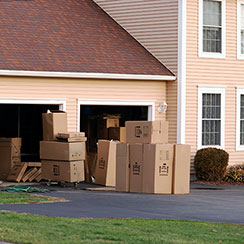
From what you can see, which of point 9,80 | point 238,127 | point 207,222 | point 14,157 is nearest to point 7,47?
point 9,80

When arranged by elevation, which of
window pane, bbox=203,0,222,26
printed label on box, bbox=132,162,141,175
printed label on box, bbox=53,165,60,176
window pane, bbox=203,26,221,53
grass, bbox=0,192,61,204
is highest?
window pane, bbox=203,0,222,26

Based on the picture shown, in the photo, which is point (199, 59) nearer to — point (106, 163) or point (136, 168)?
point (106, 163)

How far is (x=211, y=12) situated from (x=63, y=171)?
8.19 m

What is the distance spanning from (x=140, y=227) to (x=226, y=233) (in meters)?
1.35

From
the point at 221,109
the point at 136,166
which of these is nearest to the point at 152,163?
the point at 136,166

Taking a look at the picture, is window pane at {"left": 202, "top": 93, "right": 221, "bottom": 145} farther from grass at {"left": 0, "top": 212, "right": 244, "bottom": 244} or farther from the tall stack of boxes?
grass at {"left": 0, "top": 212, "right": 244, "bottom": 244}

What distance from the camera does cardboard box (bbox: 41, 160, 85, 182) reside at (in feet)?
65.3

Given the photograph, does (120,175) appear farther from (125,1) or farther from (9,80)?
(125,1)

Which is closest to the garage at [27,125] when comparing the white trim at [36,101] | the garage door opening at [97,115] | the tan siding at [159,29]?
the garage door opening at [97,115]

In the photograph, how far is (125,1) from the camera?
26.0 meters

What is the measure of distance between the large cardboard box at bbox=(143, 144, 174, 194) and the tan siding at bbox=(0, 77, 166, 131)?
14.0 feet

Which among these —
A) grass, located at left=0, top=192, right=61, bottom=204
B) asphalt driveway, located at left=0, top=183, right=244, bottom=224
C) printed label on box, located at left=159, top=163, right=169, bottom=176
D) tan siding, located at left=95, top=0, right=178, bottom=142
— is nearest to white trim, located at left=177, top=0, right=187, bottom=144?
tan siding, located at left=95, top=0, right=178, bottom=142

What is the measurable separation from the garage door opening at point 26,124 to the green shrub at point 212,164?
572 centimetres

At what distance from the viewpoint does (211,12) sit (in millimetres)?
25047
